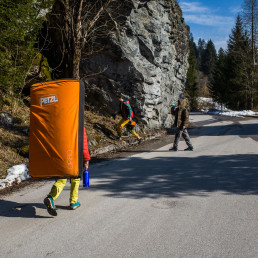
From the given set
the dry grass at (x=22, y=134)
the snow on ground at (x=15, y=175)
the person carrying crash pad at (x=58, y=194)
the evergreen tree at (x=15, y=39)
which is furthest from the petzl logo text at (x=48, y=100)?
the evergreen tree at (x=15, y=39)

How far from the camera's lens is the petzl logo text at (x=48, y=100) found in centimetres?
392

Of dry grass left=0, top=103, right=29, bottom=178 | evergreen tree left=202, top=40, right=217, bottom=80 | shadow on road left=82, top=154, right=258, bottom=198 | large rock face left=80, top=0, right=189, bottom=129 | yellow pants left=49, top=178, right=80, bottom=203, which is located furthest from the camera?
evergreen tree left=202, top=40, right=217, bottom=80

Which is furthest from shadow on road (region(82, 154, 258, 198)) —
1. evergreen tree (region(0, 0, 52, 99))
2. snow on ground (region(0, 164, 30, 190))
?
evergreen tree (region(0, 0, 52, 99))

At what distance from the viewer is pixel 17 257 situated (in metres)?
2.96

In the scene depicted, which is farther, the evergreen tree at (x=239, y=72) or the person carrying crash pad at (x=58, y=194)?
the evergreen tree at (x=239, y=72)

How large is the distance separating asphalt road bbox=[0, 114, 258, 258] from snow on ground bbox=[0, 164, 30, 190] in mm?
628

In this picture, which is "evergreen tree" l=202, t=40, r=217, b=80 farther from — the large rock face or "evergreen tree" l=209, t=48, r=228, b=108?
the large rock face

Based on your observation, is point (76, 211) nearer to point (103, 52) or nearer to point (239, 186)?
point (239, 186)

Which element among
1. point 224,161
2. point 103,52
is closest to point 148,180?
point 224,161

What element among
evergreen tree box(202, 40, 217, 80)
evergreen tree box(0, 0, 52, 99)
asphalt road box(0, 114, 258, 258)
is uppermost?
evergreen tree box(202, 40, 217, 80)

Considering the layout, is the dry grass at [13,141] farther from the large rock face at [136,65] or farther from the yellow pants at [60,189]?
the large rock face at [136,65]

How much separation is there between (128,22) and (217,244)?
47.1 feet

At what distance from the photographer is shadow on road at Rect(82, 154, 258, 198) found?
5164mm

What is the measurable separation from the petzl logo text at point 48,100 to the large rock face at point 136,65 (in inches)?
401
